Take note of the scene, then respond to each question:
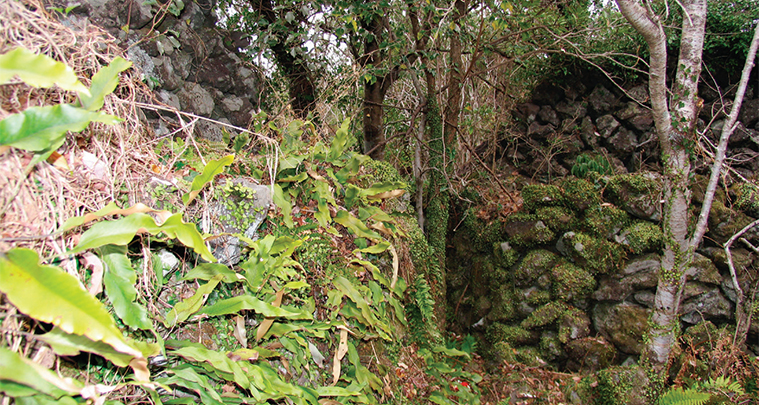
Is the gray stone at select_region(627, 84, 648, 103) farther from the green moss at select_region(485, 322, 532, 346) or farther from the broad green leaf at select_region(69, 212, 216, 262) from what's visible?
the broad green leaf at select_region(69, 212, 216, 262)

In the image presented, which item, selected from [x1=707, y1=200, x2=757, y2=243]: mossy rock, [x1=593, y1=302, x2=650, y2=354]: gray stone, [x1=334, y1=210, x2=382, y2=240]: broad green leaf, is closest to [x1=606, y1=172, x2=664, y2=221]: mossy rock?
[x1=707, y1=200, x2=757, y2=243]: mossy rock

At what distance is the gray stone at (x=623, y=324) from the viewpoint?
3.97 m

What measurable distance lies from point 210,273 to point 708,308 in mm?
4509

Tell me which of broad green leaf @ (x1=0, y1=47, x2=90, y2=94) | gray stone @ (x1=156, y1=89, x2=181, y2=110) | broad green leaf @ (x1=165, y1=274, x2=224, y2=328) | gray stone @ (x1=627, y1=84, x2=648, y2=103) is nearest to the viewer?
broad green leaf @ (x1=0, y1=47, x2=90, y2=94)

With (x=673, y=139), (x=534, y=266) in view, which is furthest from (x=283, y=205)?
(x=534, y=266)

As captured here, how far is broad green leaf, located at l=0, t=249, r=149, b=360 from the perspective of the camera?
991 mm

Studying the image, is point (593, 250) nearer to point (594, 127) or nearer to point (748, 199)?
point (748, 199)

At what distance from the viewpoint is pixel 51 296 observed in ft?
3.35

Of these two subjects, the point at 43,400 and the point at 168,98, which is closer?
the point at 43,400

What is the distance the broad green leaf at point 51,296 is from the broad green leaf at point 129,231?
19cm

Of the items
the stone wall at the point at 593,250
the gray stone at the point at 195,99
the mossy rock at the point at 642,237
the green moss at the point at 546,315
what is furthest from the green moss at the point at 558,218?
the gray stone at the point at 195,99

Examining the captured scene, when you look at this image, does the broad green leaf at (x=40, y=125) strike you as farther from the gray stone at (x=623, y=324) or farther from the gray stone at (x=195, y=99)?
the gray stone at (x=623, y=324)

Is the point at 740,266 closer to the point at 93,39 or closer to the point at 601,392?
the point at 601,392

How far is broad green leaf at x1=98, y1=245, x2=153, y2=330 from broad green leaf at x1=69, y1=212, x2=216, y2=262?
→ 100 millimetres
